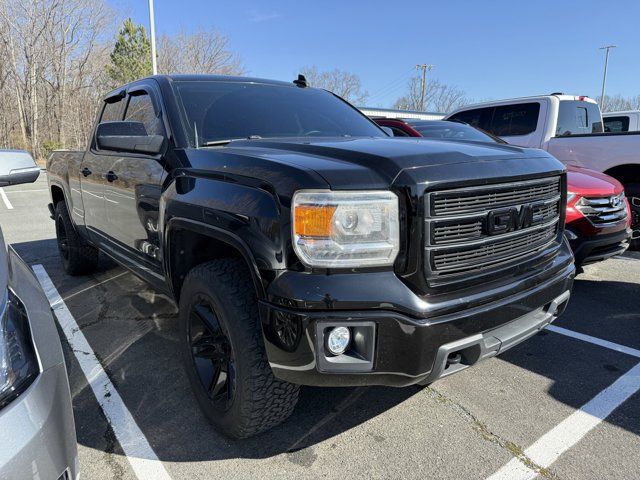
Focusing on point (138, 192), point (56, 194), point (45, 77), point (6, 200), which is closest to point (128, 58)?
point (45, 77)

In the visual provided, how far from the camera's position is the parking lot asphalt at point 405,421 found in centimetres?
214

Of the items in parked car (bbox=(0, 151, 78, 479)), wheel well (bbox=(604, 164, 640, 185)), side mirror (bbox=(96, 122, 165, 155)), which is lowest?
parked car (bbox=(0, 151, 78, 479))

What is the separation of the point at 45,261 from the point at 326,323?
5593 mm

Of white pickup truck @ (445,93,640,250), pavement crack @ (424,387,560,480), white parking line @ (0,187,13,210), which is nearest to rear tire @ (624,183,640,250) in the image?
white pickup truck @ (445,93,640,250)

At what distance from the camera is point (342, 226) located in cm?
177

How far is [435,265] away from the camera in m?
1.87

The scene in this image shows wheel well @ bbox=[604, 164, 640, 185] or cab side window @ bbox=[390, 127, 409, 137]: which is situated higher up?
cab side window @ bbox=[390, 127, 409, 137]

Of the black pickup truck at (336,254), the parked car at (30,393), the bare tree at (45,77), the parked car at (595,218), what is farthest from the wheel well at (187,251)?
the bare tree at (45,77)

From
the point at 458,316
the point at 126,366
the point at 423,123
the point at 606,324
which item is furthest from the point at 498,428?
the point at 423,123

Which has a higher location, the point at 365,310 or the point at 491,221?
A: the point at 491,221

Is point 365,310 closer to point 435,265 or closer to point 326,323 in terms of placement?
point 326,323

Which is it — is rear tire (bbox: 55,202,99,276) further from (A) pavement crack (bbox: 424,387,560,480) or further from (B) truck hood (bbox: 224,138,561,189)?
(A) pavement crack (bbox: 424,387,560,480)

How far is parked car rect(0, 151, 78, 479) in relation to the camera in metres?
1.19

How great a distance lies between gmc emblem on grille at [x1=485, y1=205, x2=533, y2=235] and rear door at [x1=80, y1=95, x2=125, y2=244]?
2.82 m
